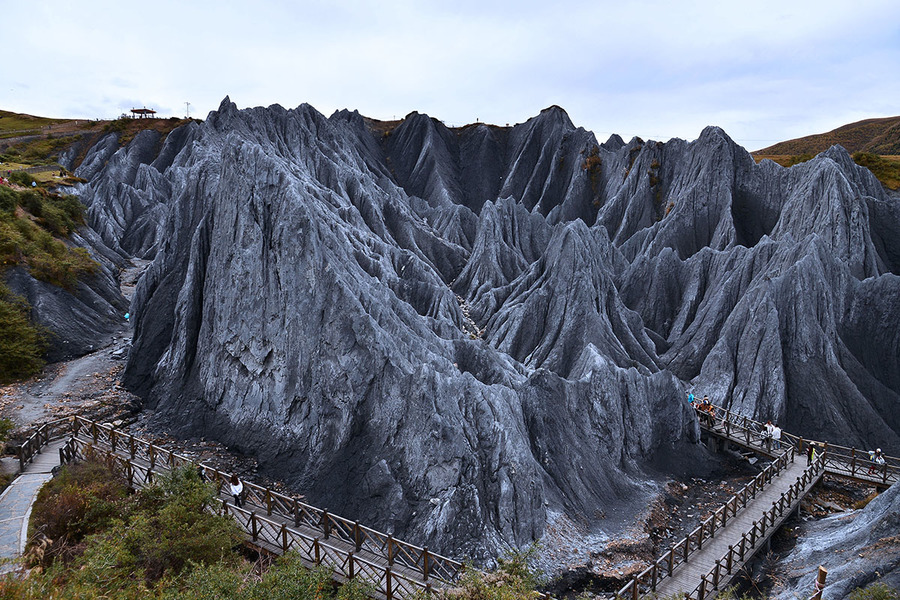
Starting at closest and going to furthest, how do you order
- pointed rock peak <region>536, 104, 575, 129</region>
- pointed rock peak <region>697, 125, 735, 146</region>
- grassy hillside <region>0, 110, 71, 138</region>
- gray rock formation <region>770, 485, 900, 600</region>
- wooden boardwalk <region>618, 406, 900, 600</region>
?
gray rock formation <region>770, 485, 900, 600</region> → wooden boardwalk <region>618, 406, 900, 600</region> → pointed rock peak <region>697, 125, 735, 146</region> → pointed rock peak <region>536, 104, 575, 129</region> → grassy hillside <region>0, 110, 71, 138</region>

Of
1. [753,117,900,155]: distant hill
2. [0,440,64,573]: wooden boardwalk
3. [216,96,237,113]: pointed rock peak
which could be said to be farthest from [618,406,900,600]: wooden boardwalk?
[753,117,900,155]: distant hill

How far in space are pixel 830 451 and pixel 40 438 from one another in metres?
35.1

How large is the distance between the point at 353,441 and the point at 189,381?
11192 mm

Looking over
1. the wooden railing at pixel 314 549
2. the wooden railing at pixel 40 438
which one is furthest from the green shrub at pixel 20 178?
the wooden railing at pixel 314 549

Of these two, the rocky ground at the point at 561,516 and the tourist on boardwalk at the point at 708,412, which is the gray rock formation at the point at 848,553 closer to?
the rocky ground at the point at 561,516

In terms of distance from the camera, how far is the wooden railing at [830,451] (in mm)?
23203

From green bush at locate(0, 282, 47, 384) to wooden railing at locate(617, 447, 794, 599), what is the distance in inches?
1257

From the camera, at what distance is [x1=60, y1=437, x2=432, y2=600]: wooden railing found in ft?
45.9

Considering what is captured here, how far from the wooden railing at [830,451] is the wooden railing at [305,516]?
1802cm

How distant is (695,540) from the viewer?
1848 cm

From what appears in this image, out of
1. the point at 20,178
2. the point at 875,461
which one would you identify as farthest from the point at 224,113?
the point at 875,461

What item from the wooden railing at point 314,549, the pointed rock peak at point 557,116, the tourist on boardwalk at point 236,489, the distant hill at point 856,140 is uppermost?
the distant hill at point 856,140

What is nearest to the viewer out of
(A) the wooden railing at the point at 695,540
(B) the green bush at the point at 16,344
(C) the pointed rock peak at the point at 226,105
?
(A) the wooden railing at the point at 695,540

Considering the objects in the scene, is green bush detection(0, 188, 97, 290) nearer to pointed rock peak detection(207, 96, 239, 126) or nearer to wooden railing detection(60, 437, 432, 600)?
pointed rock peak detection(207, 96, 239, 126)
